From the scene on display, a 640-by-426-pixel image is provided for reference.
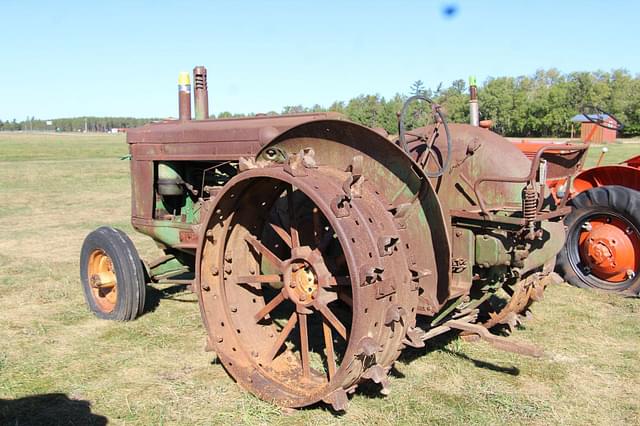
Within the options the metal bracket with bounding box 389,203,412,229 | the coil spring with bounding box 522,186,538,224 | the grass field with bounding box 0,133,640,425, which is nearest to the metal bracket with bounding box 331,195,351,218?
the metal bracket with bounding box 389,203,412,229

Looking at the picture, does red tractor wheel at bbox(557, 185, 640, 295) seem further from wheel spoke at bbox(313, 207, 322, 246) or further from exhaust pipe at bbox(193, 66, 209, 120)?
exhaust pipe at bbox(193, 66, 209, 120)

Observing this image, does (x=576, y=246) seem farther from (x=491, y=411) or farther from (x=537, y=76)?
(x=537, y=76)

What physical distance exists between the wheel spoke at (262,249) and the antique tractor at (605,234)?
307 cm

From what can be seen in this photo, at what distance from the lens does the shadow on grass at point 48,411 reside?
331 centimetres

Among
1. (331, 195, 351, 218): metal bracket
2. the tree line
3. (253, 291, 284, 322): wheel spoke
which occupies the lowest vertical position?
(253, 291, 284, 322): wheel spoke

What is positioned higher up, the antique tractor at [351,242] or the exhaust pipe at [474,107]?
the exhaust pipe at [474,107]

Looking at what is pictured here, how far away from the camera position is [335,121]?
296cm

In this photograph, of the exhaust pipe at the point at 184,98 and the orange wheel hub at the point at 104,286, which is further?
the exhaust pipe at the point at 184,98

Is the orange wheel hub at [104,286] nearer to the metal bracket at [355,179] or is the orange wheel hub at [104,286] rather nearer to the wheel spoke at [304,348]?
the wheel spoke at [304,348]

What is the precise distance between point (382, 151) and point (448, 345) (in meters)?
1.91

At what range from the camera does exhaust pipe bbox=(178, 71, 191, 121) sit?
538 centimetres

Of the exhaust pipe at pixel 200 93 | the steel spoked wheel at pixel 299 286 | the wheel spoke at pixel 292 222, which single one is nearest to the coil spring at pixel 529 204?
the steel spoked wheel at pixel 299 286

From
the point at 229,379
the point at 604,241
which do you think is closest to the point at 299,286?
the point at 229,379

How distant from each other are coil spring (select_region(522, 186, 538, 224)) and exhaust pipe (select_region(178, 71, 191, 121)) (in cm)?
323
